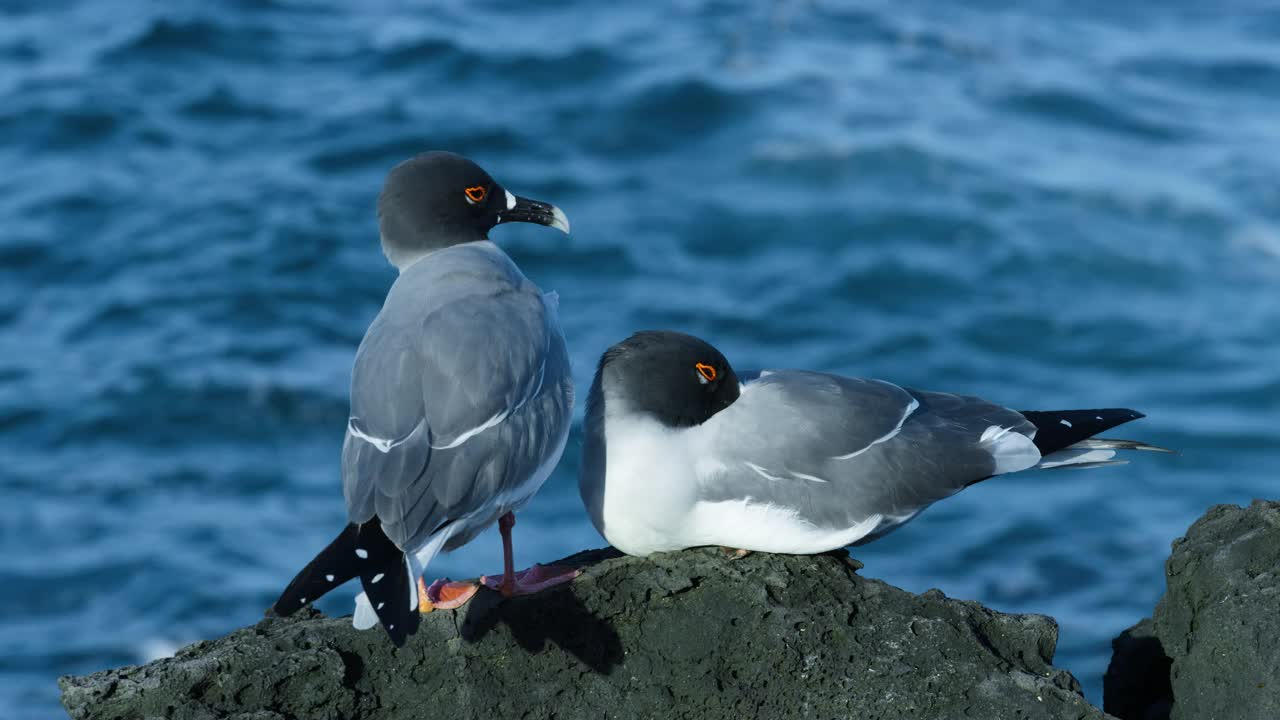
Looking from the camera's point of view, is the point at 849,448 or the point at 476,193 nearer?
the point at 849,448

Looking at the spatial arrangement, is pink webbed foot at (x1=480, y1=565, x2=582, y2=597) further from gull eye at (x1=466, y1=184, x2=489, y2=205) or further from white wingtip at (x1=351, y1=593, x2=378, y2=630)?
gull eye at (x1=466, y1=184, x2=489, y2=205)

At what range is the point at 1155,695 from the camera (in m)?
5.23

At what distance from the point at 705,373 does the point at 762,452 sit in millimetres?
366

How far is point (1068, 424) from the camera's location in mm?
5723

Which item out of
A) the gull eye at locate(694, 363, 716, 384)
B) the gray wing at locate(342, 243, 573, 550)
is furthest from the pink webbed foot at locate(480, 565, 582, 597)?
the gull eye at locate(694, 363, 716, 384)

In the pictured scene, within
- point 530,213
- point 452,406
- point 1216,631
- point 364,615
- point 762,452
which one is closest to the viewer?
point 364,615

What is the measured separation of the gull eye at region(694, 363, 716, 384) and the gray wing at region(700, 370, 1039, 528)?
150 mm

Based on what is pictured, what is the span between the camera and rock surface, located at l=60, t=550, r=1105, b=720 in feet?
14.6

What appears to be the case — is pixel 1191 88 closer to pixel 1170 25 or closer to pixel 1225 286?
pixel 1170 25

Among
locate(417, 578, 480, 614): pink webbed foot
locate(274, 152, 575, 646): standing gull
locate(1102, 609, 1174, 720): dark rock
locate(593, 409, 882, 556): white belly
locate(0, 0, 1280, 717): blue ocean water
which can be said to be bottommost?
locate(0, 0, 1280, 717): blue ocean water

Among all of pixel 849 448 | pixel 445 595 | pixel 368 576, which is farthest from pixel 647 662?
pixel 849 448

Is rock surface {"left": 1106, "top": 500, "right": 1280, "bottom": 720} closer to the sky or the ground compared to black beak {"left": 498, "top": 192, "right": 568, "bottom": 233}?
closer to the ground

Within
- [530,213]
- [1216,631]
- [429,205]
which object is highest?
[429,205]

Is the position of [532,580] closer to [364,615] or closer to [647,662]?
[647,662]
